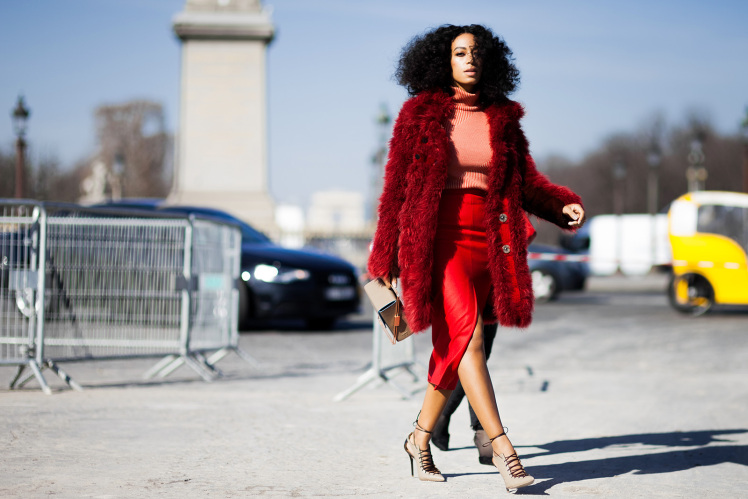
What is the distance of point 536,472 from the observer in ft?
16.2

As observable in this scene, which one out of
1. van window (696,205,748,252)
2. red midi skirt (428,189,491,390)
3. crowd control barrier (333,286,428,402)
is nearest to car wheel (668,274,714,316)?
van window (696,205,748,252)

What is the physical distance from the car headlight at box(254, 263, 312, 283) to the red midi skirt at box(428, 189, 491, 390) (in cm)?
842

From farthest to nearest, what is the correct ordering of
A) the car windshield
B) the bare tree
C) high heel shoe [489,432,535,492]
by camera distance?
the bare tree → the car windshield → high heel shoe [489,432,535,492]

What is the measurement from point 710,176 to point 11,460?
68.3 metres

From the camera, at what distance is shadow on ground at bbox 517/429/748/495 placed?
4895 millimetres

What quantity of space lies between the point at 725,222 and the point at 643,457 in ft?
39.9

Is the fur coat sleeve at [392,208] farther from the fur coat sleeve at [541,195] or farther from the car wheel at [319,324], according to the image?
the car wheel at [319,324]

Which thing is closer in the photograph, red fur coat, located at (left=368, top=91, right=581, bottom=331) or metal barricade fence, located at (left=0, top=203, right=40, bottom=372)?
red fur coat, located at (left=368, top=91, right=581, bottom=331)

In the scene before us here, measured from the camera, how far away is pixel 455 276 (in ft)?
15.0

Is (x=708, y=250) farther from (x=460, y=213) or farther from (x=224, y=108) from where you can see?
(x=224, y=108)

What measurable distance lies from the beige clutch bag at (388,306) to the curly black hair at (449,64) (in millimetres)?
907

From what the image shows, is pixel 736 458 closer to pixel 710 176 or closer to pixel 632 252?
pixel 632 252

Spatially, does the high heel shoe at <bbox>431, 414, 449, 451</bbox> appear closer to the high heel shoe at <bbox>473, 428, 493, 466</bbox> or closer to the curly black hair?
the high heel shoe at <bbox>473, 428, 493, 466</bbox>

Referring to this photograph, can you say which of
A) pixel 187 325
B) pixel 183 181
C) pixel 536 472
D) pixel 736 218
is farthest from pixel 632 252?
pixel 536 472
